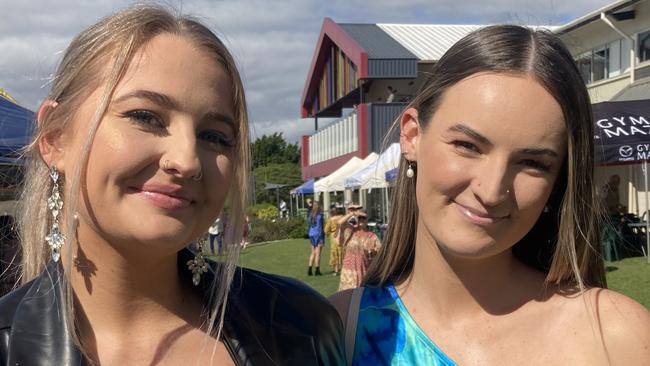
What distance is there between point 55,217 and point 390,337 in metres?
1.02

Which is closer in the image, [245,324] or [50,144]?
[50,144]

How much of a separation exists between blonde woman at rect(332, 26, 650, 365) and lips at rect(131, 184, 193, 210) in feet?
2.53

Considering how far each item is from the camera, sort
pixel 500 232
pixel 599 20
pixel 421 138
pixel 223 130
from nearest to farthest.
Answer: pixel 223 130 < pixel 500 232 < pixel 421 138 < pixel 599 20

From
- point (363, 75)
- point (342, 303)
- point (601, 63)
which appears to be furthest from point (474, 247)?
point (363, 75)

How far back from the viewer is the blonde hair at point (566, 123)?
1.77 metres

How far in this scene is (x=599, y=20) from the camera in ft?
50.8

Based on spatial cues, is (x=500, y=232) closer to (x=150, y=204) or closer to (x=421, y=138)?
(x=421, y=138)

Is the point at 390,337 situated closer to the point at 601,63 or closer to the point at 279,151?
the point at 601,63

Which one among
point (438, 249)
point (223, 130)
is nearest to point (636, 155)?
point (438, 249)

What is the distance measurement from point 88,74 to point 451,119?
38.0 inches

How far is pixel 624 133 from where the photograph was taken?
29.1 ft

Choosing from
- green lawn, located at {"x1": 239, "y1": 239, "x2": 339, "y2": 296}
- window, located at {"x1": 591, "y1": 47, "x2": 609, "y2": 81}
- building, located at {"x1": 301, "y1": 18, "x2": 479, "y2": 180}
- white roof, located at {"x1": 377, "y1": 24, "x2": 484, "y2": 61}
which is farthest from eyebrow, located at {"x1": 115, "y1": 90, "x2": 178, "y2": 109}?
white roof, located at {"x1": 377, "y1": 24, "x2": 484, "y2": 61}

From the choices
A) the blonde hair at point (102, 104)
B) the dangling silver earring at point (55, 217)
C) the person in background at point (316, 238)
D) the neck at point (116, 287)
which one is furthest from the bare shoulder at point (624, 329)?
the person in background at point (316, 238)

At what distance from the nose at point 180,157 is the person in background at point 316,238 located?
11.8 meters
